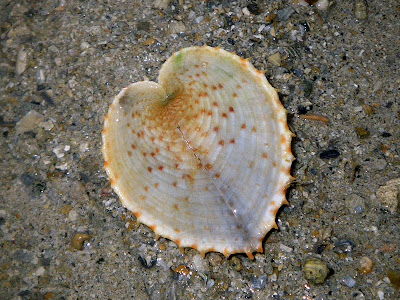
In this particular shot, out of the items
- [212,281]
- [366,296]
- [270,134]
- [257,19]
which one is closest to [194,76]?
[270,134]

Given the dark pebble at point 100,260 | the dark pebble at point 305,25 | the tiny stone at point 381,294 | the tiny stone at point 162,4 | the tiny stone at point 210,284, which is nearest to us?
the tiny stone at point 381,294

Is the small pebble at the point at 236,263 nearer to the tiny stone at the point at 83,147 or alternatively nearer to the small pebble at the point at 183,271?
the small pebble at the point at 183,271

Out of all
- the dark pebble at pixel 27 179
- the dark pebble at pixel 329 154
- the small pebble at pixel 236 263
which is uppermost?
the dark pebble at pixel 329 154

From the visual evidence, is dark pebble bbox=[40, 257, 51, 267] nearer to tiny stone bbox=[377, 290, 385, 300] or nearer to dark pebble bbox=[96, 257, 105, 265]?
dark pebble bbox=[96, 257, 105, 265]

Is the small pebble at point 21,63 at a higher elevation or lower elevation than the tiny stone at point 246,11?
lower

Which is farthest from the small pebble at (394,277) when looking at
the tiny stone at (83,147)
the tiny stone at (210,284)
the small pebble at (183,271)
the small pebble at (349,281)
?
the tiny stone at (83,147)

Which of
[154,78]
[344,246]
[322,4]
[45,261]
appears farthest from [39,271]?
[322,4]

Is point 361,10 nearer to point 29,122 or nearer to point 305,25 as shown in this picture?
point 305,25

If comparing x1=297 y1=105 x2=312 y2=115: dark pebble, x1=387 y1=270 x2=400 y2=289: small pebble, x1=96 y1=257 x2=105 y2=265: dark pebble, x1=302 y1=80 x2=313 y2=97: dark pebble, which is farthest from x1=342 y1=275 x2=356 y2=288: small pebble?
x1=96 y1=257 x2=105 y2=265: dark pebble
